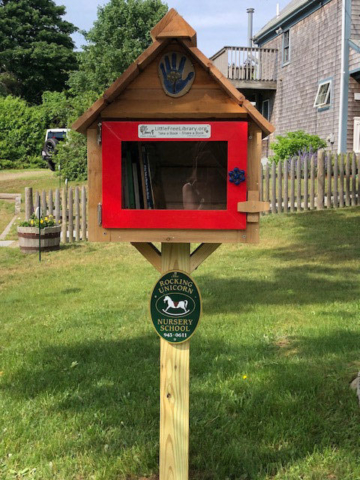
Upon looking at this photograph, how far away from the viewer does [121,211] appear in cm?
282

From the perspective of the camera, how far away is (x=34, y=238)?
36.2 feet

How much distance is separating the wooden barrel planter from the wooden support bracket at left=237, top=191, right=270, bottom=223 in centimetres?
A: 877

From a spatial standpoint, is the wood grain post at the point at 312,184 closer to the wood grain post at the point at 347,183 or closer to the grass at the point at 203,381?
the wood grain post at the point at 347,183

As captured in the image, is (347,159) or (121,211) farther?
(347,159)

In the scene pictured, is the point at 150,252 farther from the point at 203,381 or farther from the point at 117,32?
the point at 117,32

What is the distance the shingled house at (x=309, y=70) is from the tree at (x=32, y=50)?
79.9 feet

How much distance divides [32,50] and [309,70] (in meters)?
31.4

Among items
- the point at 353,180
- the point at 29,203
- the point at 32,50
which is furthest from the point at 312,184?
the point at 32,50

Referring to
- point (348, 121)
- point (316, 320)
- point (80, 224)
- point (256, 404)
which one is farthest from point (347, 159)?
point (256, 404)

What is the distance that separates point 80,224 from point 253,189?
1055 cm

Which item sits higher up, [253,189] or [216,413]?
[253,189]

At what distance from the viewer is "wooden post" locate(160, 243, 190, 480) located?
2.92 metres

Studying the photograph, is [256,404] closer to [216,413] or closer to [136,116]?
[216,413]

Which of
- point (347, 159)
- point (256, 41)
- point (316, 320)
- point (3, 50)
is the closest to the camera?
point (316, 320)
